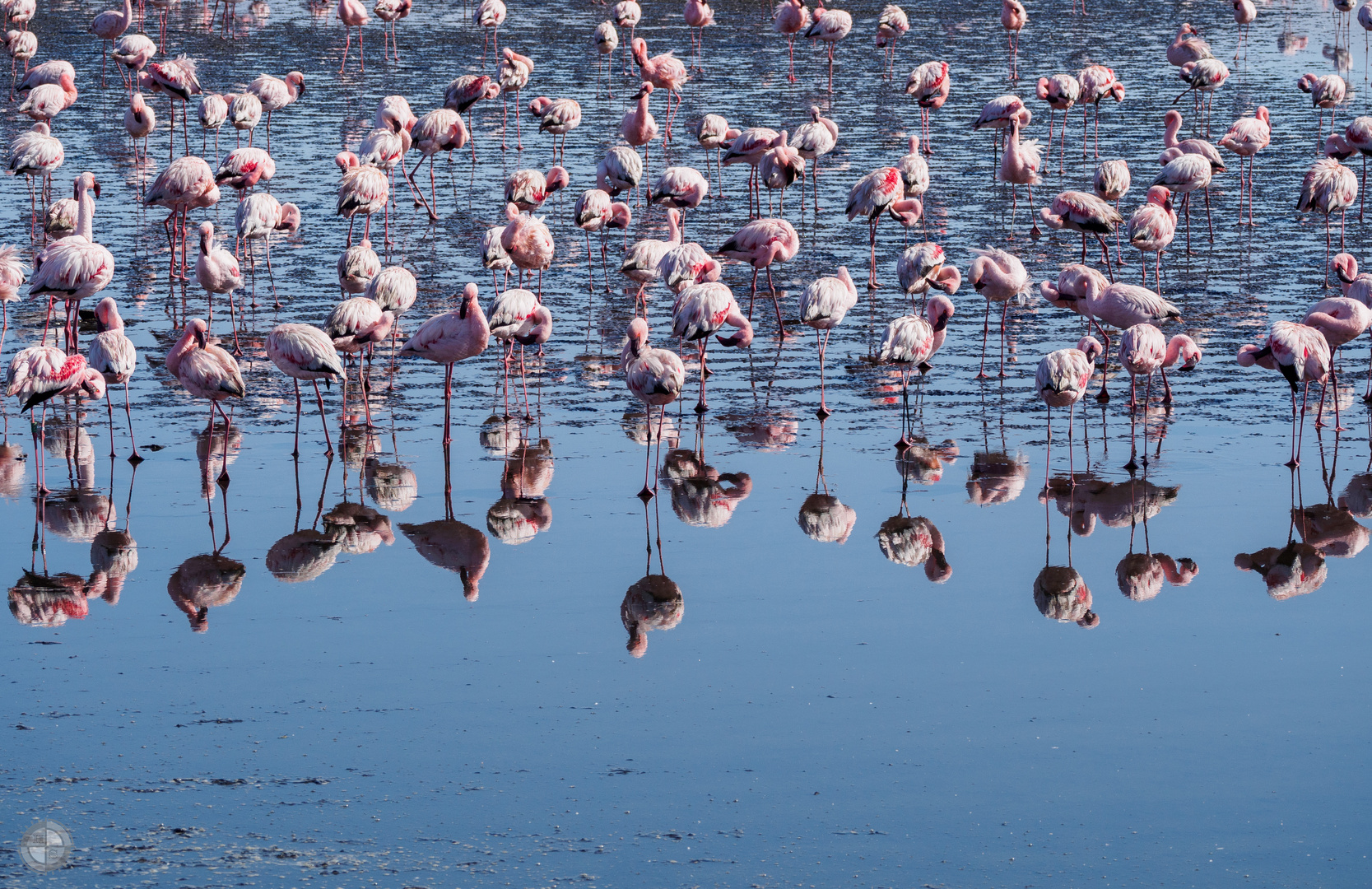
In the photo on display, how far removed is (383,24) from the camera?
31016 mm

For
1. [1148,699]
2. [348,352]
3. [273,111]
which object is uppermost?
[273,111]

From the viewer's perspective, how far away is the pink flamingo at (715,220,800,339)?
12.7 meters

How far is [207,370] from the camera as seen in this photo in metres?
9.39

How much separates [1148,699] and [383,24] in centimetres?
2694

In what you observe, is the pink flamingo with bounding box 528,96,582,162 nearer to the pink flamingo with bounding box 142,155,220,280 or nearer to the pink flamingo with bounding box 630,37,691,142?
the pink flamingo with bounding box 630,37,691,142

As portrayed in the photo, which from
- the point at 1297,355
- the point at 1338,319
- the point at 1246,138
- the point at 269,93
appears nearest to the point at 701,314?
the point at 1297,355

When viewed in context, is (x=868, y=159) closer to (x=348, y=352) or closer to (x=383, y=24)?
(x=348, y=352)

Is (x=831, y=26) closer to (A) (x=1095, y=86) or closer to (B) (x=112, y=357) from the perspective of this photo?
(A) (x=1095, y=86)

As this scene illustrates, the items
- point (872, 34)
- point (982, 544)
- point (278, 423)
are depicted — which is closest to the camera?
point (982, 544)

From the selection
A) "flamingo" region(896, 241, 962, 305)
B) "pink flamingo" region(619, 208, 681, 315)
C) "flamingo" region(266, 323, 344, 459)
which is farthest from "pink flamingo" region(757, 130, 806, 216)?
"flamingo" region(266, 323, 344, 459)

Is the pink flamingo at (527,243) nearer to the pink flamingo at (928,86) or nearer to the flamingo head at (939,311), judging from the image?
the flamingo head at (939,311)

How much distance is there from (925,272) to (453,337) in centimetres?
362

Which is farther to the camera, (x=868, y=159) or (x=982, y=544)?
(x=868, y=159)

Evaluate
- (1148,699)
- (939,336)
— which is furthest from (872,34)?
(1148,699)
